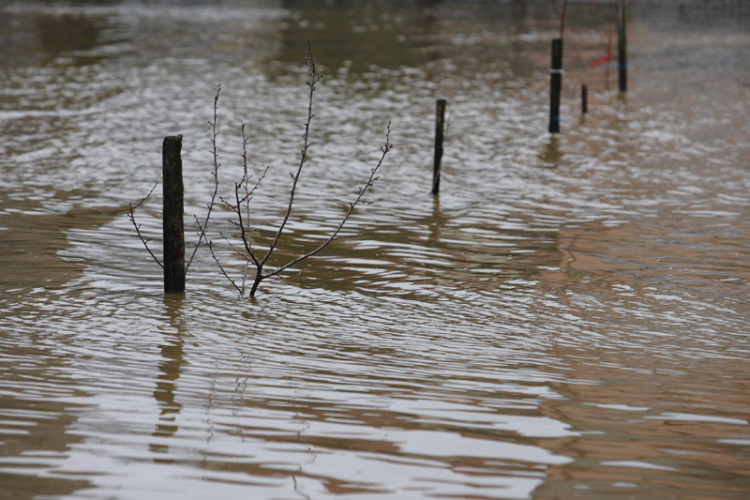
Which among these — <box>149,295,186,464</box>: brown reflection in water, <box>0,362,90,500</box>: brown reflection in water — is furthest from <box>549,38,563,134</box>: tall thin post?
<box>0,362,90,500</box>: brown reflection in water

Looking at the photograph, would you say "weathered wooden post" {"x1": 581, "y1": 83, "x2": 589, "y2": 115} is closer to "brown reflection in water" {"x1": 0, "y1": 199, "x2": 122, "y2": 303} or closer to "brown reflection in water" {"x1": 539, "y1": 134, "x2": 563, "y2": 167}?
"brown reflection in water" {"x1": 539, "y1": 134, "x2": 563, "y2": 167}

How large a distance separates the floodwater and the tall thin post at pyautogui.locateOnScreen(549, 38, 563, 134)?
417 mm

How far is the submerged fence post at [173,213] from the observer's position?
332 inches

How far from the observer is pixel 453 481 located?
16.7ft

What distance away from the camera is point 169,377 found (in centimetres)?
664

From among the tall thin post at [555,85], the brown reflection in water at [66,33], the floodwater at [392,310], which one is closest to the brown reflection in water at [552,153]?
the floodwater at [392,310]

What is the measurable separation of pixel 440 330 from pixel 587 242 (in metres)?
3.80

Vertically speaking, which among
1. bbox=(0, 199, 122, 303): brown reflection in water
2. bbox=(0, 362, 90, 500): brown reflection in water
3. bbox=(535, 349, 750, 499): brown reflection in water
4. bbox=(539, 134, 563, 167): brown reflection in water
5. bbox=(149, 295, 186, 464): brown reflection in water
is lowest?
bbox=(535, 349, 750, 499): brown reflection in water

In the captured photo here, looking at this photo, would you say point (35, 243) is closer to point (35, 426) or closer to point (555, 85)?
point (35, 426)

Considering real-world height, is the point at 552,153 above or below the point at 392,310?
above

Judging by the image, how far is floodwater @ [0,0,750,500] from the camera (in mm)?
5344

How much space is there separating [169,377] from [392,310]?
2.57 meters

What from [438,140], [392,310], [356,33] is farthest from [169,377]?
[356,33]

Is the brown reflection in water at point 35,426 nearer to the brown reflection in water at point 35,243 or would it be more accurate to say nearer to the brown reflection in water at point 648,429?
the brown reflection in water at point 35,243
